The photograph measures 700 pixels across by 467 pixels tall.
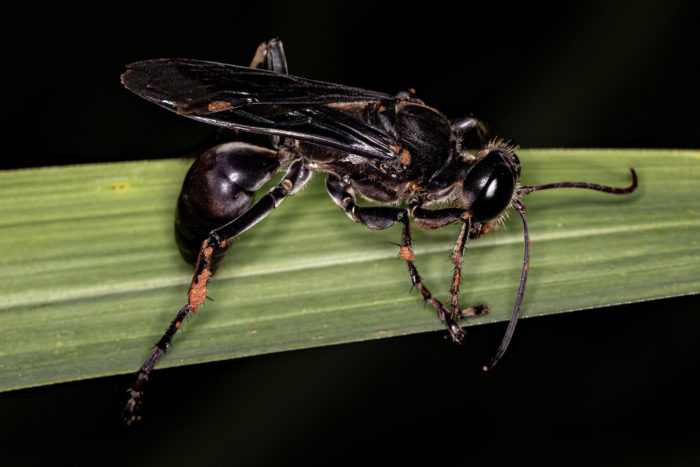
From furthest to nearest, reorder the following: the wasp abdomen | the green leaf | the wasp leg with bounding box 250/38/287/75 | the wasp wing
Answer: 1. the wasp leg with bounding box 250/38/287/75
2. the wasp abdomen
3. the wasp wing
4. the green leaf

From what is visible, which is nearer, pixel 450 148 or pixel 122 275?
pixel 122 275

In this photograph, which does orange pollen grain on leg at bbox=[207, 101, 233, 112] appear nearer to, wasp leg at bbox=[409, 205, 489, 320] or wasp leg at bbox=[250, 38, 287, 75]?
wasp leg at bbox=[250, 38, 287, 75]

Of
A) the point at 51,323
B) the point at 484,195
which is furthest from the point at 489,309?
the point at 51,323

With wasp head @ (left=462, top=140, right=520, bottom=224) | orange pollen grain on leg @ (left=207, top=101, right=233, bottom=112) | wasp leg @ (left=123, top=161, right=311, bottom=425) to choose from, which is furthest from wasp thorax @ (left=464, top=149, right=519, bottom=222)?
orange pollen grain on leg @ (left=207, top=101, right=233, bottom=112)

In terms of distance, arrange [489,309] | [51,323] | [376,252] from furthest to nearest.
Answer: [376,252] → [489,309] → [51,323]

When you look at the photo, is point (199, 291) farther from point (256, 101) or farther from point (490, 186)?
point (490, 186)

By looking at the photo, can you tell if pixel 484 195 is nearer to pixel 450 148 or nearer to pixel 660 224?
pixel 450 148
